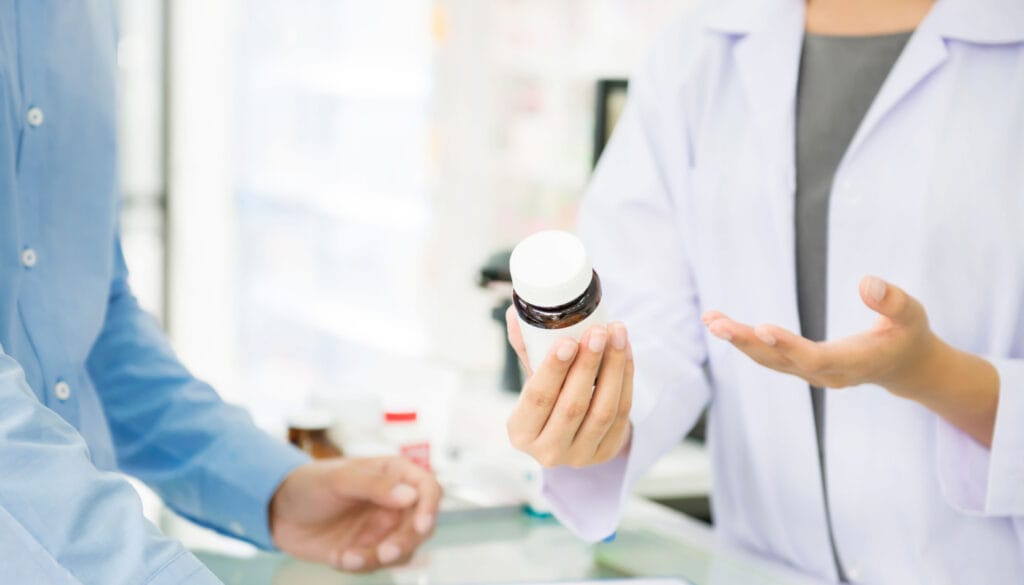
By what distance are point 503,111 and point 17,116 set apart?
8.12 feet

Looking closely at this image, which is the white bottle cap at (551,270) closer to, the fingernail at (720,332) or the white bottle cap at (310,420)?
the fingernail at (720,332)

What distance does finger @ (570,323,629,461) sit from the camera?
0.96 meters

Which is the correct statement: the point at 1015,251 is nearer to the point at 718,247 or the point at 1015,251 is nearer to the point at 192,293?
the point at 718,247

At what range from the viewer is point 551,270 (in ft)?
2.89

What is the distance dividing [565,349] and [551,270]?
2.9 inches

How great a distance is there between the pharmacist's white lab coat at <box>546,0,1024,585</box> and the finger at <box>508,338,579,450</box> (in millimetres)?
210

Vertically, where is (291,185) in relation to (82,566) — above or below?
below

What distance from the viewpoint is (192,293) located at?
487 centimetres

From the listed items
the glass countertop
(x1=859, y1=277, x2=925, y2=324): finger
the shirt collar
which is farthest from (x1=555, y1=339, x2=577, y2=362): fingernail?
the shirt collar

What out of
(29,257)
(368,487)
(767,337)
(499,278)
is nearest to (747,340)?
(767,337)

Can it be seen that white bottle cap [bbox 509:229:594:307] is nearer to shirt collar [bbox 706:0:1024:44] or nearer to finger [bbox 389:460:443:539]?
finger [bbox 389:460:443:539]

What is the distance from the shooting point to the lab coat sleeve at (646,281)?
4.17ft

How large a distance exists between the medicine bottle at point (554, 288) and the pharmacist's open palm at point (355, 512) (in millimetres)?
394

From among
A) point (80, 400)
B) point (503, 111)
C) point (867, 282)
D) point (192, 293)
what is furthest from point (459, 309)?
point (867, 282)
